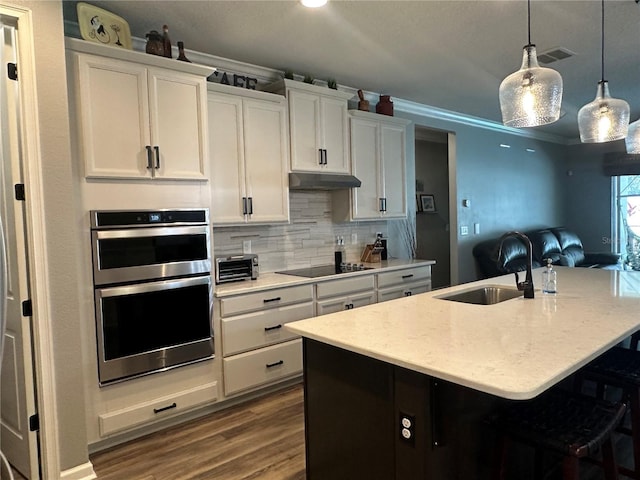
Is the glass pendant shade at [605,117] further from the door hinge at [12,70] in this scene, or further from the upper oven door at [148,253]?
the door hinge at [12,70]

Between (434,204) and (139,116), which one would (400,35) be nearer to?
(139,116)

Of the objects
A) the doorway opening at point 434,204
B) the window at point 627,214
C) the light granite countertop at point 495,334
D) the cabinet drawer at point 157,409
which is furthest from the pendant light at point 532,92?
the window at point 627,214

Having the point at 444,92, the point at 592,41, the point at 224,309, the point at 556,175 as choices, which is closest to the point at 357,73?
the point at 444,92

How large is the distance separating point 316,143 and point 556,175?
5.85m

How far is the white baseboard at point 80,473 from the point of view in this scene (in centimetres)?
213

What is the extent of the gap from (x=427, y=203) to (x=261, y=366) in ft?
14.3

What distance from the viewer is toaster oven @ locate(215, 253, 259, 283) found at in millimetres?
3098

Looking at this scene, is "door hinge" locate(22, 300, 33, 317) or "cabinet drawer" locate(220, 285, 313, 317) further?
"cabinet drawer" locate(220, 285, 313, 317)

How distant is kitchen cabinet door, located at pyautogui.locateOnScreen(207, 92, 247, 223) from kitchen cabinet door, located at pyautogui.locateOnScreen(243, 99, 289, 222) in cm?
7

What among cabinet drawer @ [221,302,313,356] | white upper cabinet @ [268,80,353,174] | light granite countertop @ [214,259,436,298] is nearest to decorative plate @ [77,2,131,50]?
white upper cabinet @ [268,80,353,174]

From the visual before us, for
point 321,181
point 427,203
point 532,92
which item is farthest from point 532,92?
point 427,203

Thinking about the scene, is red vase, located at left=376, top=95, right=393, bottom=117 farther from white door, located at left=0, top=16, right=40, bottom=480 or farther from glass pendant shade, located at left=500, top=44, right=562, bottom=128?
white door, located at left=0, top=16, right=40, bottom=480

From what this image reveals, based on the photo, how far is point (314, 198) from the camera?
4.08 metres

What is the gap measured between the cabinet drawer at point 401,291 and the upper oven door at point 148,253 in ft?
5.74
